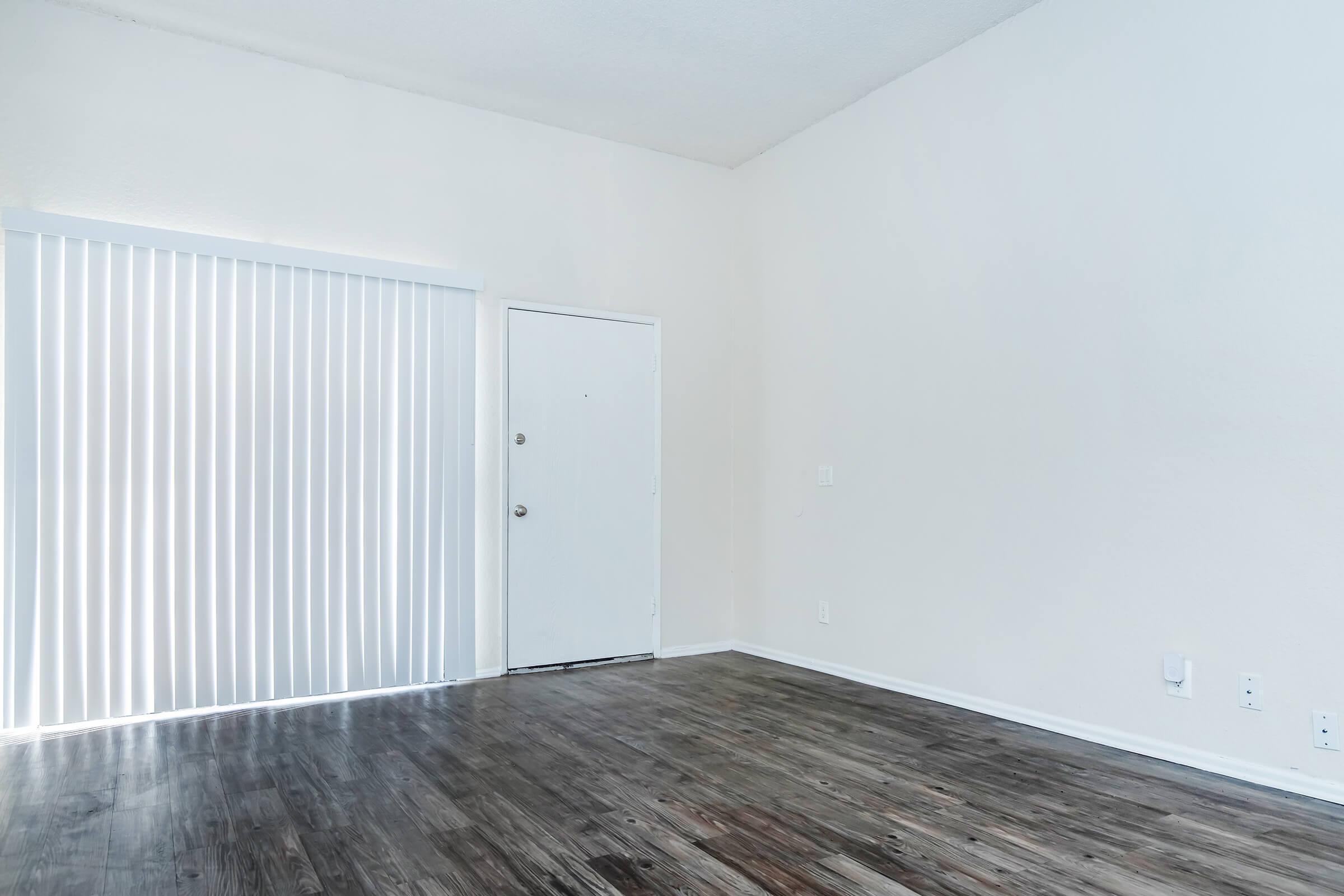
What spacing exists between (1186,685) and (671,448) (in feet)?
10.4

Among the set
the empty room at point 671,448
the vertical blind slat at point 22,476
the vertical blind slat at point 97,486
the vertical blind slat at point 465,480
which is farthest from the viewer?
the vertical blind slat at point 465,480

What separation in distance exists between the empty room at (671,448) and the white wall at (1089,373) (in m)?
0.02

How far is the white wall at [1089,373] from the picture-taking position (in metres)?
3.00

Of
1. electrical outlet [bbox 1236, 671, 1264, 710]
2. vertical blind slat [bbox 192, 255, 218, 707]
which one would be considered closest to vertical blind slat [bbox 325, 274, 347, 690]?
vertical blind slat [bbox 192, 255, 218, 707]

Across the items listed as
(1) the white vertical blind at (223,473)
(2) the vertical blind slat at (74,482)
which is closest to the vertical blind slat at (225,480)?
(1) the white vertical blind at (223,473)

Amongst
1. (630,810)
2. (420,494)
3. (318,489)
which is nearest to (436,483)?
(420,494)

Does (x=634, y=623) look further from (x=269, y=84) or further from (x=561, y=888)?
(x=269, y=84)

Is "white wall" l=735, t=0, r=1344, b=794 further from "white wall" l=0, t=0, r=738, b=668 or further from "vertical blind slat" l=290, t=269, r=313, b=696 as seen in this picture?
"vertical blind slat" l=290, t=269, r=313, b=696

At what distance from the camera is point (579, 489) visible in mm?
5215

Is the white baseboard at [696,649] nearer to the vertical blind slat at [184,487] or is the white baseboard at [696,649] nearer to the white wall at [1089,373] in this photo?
the white wall at [1089,373]

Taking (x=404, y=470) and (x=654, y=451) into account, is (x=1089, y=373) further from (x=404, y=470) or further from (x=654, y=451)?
(x=404, y=470)

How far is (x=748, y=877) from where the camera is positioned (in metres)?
2.28

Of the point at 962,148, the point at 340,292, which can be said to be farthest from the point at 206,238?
the point at 962,148

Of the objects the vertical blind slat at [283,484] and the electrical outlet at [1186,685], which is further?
the vertical blind slat at [283,484]
